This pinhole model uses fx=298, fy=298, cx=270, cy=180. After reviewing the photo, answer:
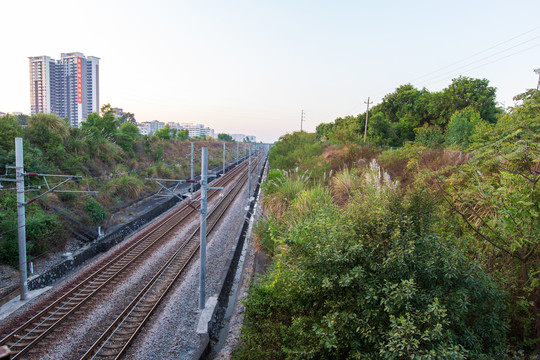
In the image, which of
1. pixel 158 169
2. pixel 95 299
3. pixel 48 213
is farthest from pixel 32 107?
pixel 95 299

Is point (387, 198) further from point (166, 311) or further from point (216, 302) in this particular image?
point (166, 311)

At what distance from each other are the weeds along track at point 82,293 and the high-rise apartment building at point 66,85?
79.6 meters

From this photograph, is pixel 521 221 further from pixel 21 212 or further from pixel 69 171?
pixel 69 171

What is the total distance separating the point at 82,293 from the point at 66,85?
3597 inches

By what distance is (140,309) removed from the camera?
885 cm

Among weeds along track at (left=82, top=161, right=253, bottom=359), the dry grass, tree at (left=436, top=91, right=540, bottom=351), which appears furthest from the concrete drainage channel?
tree at (left=436, top=91, right=540, bottom=351)

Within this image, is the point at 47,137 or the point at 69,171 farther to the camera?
the point at 69,171

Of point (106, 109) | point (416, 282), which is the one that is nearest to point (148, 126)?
point (106, 109)

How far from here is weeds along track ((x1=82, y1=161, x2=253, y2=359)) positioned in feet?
23.6

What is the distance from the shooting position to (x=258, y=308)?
596 cm

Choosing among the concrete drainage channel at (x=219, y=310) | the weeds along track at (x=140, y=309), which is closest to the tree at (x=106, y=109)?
the weeds along track at (x=140, y=309)

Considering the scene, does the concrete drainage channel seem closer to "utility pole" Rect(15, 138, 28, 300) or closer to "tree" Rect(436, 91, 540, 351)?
"utility pole" Rect(15, 138, 28, 300)

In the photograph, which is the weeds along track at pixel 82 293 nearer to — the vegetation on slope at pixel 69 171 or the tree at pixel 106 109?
the vegetation on slope at pixel 69 171

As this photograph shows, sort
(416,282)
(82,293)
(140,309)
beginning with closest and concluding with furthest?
(416,282) < (140,309) < (82,293)
